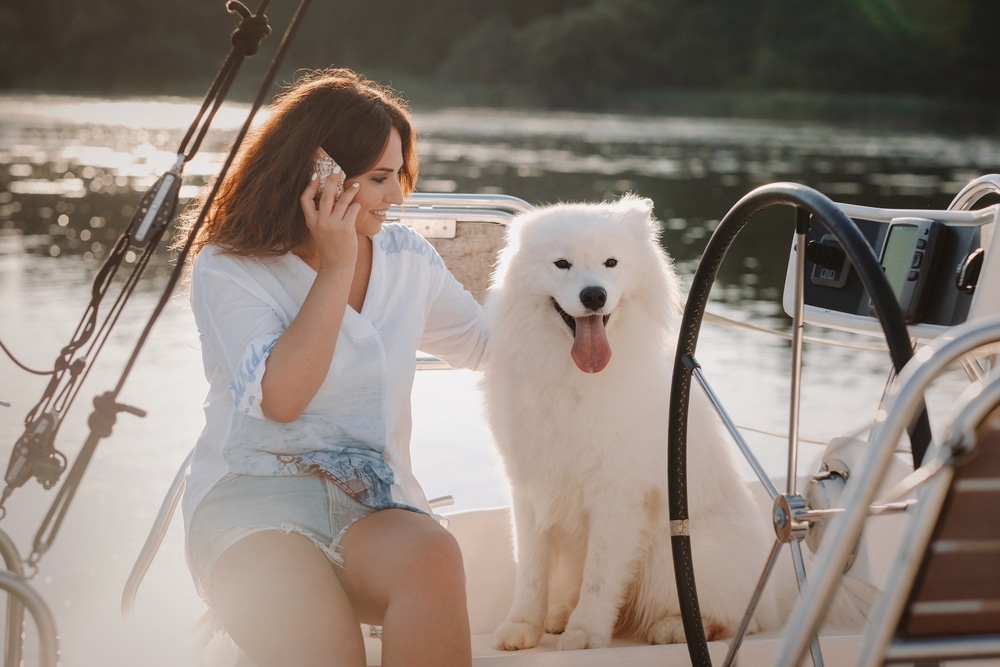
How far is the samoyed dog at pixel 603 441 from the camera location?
8.18 ft

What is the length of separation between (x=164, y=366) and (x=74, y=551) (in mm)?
3127

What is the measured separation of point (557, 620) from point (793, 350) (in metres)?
1.25

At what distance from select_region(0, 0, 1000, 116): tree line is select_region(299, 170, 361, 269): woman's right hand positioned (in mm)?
25065

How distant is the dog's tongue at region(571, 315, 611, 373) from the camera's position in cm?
250

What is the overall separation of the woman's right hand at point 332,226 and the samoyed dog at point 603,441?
609mm

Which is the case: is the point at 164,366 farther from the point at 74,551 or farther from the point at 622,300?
the point at 622,300

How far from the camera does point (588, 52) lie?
3144 centimetres

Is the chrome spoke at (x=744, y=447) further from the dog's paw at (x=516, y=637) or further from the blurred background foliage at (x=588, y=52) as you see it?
the blurred background foliage at (x=588, y=52)

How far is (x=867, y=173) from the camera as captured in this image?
1773 centimetres

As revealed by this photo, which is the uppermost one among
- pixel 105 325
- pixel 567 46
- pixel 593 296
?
pixel 567 46

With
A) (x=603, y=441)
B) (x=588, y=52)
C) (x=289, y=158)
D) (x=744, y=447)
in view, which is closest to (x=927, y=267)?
(x=744, y=447)

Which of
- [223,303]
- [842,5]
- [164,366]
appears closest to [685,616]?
[223,303]

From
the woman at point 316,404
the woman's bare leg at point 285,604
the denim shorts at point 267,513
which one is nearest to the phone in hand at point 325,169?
the woman at point 316,404

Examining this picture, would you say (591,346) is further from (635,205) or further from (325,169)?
(325,169)
